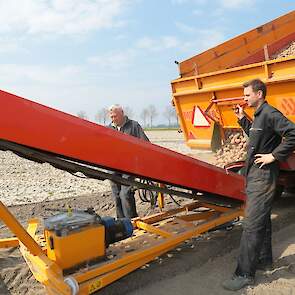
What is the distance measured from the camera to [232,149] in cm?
509

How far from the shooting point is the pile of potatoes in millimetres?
4905

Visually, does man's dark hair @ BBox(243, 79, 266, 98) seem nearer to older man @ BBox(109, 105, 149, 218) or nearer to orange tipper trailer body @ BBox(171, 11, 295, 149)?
orange tipper trailer body @ BBox(171, 11, 295, 149)

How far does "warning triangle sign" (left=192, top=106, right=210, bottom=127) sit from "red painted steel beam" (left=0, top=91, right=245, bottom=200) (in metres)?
1.91

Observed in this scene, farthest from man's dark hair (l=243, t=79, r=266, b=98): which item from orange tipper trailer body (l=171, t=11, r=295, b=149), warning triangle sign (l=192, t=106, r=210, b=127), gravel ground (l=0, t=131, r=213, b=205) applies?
gravel ground (l=0, t=131, r=213, b=205)

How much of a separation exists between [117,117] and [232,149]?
152 cm


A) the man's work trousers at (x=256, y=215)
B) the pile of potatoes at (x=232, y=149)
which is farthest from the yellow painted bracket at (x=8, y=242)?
the pile of potatoes at (x=232, y=149)

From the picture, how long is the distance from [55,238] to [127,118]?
233cm

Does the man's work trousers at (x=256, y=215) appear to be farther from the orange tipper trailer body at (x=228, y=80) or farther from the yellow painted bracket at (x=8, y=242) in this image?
the yellow painted bracket at (x=8, y=242)

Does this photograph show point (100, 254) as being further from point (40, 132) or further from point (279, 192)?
point (279, 192)

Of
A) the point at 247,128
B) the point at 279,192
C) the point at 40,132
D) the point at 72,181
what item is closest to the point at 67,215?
the point at 40,132

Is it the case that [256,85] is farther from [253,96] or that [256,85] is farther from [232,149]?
[232,149]

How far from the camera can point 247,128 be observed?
3.82 meters

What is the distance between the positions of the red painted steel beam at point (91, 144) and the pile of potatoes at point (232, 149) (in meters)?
1.50

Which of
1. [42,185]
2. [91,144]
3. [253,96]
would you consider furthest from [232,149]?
[42,185]
